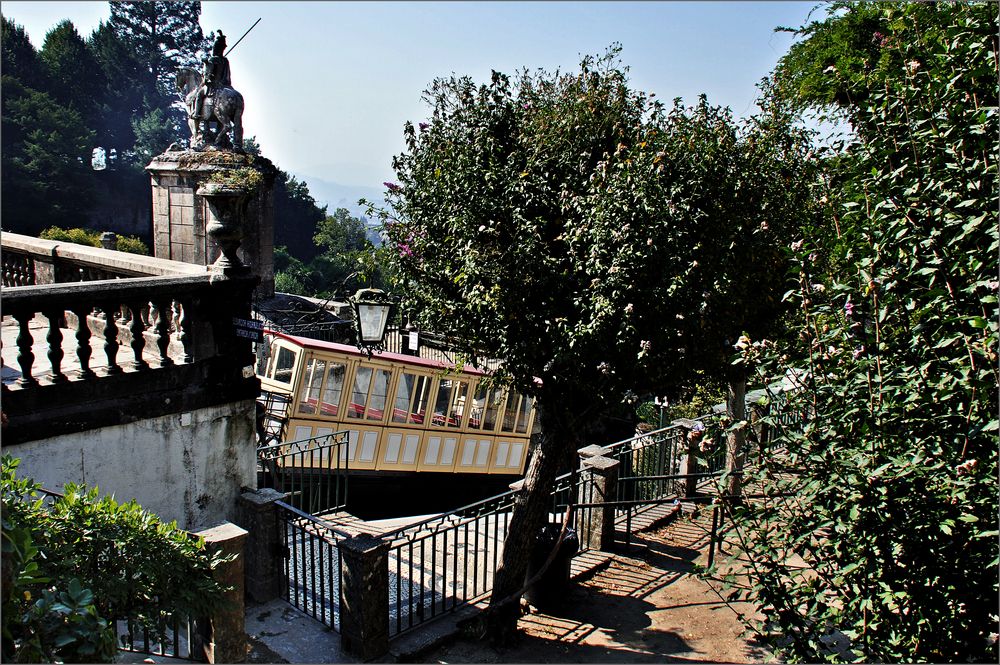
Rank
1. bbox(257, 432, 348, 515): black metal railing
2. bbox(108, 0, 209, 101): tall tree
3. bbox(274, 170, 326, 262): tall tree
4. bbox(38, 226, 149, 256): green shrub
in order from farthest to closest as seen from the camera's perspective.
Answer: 1. bbox(274, 170, 326, 262): tall tree
2. bbox(108, 0, 209, 101): tall tree
3. bbox(38, 226, 149, 256): green shrub
4. bbox(257, 432, 348, 515): black metal railing

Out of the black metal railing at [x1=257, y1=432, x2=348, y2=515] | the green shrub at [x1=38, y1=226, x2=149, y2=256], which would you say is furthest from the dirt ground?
the green shrub at [x1=38, y1=226, x2=149, y2=256]

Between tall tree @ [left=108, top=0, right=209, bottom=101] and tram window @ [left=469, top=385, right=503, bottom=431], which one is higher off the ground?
tall tree @ [left=108, top=0, right=209, bottom=101]

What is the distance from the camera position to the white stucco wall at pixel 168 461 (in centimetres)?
583

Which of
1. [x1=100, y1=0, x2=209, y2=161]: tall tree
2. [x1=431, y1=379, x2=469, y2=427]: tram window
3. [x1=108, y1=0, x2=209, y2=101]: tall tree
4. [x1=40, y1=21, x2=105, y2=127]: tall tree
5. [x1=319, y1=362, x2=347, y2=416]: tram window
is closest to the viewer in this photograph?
[x1=319, y1=362, x2=347, y2=416]: tram window

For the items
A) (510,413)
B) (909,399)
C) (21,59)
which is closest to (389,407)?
(510,413)

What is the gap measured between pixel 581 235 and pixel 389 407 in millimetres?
8698

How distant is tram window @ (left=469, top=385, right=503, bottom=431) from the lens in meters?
15.1

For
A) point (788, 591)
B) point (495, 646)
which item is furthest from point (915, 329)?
point (495, 646)

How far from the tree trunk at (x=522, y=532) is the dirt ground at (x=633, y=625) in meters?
0.23

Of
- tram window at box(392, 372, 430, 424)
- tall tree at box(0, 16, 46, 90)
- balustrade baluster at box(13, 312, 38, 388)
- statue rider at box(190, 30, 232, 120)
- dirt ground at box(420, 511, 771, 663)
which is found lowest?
dirt ground at box(420, 511, 771, 663)

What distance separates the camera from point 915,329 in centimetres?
375

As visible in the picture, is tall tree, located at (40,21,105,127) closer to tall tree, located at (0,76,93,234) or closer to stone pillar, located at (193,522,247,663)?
tall tree, located at (0,76,93,234)

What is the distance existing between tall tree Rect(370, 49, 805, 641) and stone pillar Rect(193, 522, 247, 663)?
86.1 inches

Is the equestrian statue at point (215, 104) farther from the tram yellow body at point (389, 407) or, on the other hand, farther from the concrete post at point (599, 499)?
the concrete post at point (599, 499)
